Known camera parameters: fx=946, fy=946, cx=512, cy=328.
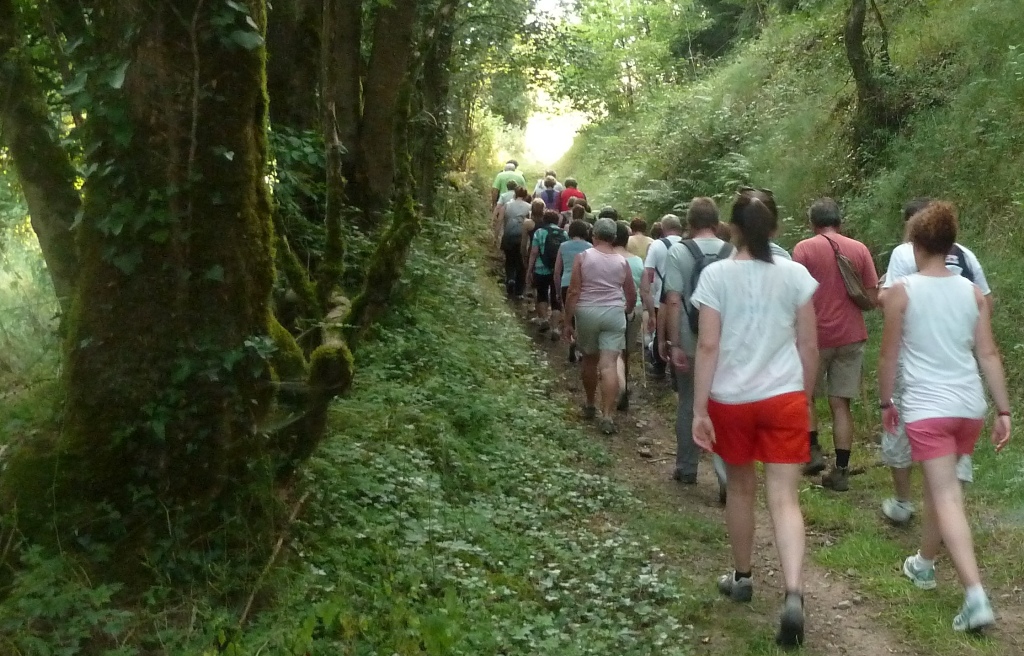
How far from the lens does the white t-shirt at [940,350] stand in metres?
4.87

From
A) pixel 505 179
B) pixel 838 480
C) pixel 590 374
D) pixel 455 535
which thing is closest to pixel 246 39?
pixel 455 535

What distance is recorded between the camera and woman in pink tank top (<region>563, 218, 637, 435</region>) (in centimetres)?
937

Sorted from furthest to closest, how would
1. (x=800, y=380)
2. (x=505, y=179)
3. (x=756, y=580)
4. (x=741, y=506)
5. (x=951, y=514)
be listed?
(x=505, y=179)
(x=756, y=580)
(x=741, y=506)
(x=800, y=380)
(x=951, y=514)

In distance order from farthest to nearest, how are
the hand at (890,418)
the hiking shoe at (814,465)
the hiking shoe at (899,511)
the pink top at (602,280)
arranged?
the pink top at (602,280)
the hiking shoe at (814,465)
the hiking shoe at (899,511)
the hand at (890,418)

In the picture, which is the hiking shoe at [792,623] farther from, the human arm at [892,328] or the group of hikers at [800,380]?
the human arm at [892,328]

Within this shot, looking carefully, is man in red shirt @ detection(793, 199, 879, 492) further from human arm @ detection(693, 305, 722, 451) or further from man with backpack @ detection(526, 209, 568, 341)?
man with backpack @ detection(526, 209, 568, 341)

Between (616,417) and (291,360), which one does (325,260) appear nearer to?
(291,360)

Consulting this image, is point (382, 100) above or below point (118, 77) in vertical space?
above

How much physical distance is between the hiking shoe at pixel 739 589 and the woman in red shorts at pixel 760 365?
1.88ft

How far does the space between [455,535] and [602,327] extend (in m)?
4.15

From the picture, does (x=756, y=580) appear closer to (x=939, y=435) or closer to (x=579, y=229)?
(x=939, y=435)

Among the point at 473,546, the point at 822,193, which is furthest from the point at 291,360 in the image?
the point at 822,193

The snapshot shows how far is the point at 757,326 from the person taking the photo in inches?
192

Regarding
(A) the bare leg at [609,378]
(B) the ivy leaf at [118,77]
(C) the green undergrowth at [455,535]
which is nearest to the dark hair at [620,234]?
(A) the bare leg at [609,378]
